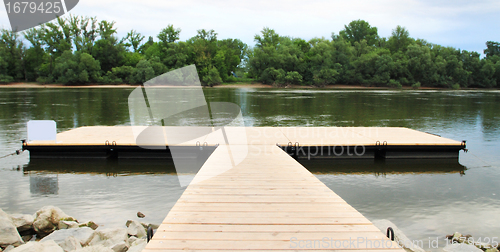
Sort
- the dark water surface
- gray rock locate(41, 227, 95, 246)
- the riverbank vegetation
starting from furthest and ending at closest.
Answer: the riverbank vegetation < the dark water surface < gray rock locate(41, 227, 95, 246)

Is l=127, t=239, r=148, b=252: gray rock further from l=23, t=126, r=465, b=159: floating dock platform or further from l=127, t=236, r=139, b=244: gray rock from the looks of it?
l=23, t=126, r=465, b=159: floating dock platform

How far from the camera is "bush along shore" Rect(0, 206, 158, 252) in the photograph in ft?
13.8

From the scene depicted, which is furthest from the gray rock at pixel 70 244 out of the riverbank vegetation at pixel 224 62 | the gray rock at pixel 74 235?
the riverbank vegetation at pixel 224 62

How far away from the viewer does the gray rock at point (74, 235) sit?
4723 mm

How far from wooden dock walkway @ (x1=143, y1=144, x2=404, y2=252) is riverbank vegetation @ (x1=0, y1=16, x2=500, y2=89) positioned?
67.8m

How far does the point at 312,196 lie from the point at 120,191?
4350mm

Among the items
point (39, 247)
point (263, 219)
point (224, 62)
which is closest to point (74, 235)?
point (39, 247)

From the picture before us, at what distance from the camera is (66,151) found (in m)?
9.28

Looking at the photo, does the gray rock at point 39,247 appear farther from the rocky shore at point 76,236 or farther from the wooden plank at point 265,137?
the wooden plank at point 265,137

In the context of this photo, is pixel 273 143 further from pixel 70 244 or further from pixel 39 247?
pixel 39 247

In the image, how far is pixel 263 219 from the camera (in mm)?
3654

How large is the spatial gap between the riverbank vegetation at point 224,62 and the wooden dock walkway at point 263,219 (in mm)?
67783

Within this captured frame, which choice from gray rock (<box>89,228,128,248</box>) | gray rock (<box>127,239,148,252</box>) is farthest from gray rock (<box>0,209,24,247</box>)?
gray rock (<box>127,239,148,252</box>)

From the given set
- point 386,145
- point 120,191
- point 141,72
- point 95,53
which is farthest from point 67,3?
point 95,53
